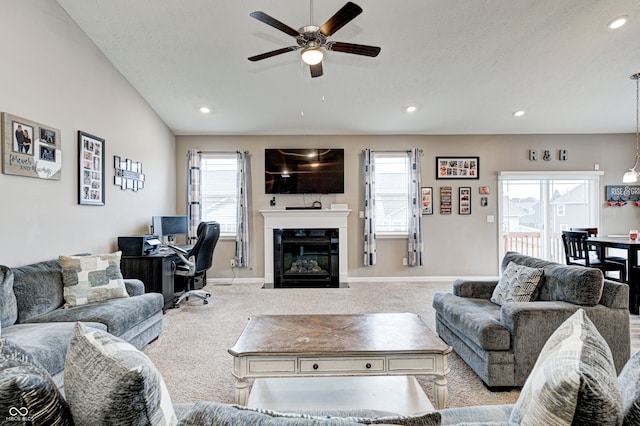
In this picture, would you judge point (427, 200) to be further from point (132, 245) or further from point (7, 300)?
point (7, 300)

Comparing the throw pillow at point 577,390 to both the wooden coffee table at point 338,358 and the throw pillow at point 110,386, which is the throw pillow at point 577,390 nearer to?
the throw pillow at point 110,386

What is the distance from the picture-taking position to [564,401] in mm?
701

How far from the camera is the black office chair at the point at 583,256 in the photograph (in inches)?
171

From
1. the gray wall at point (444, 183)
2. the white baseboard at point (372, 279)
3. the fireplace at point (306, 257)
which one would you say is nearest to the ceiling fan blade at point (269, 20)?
the gray wall at point (444, 183)

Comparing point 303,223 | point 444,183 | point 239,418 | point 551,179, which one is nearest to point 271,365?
point 239,418

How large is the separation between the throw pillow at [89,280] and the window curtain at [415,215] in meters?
4.42

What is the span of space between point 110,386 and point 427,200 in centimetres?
579

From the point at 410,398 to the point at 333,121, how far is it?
14.4 ft

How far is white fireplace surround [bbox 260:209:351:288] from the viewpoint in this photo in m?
5.72

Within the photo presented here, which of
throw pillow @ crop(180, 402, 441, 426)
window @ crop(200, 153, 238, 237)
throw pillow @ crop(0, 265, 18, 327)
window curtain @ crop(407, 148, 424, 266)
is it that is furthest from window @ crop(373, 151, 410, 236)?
throw pillow @ crop(180, 402, 441, 426)

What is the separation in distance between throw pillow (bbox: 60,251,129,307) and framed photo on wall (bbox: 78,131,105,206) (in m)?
0.89

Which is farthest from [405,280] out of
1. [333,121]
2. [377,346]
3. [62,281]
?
[62,281]

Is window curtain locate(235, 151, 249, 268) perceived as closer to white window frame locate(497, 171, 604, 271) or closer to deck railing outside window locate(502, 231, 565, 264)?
white window frame locate(497, 171, 604, 271)

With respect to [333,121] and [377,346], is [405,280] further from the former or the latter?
[377,346]
